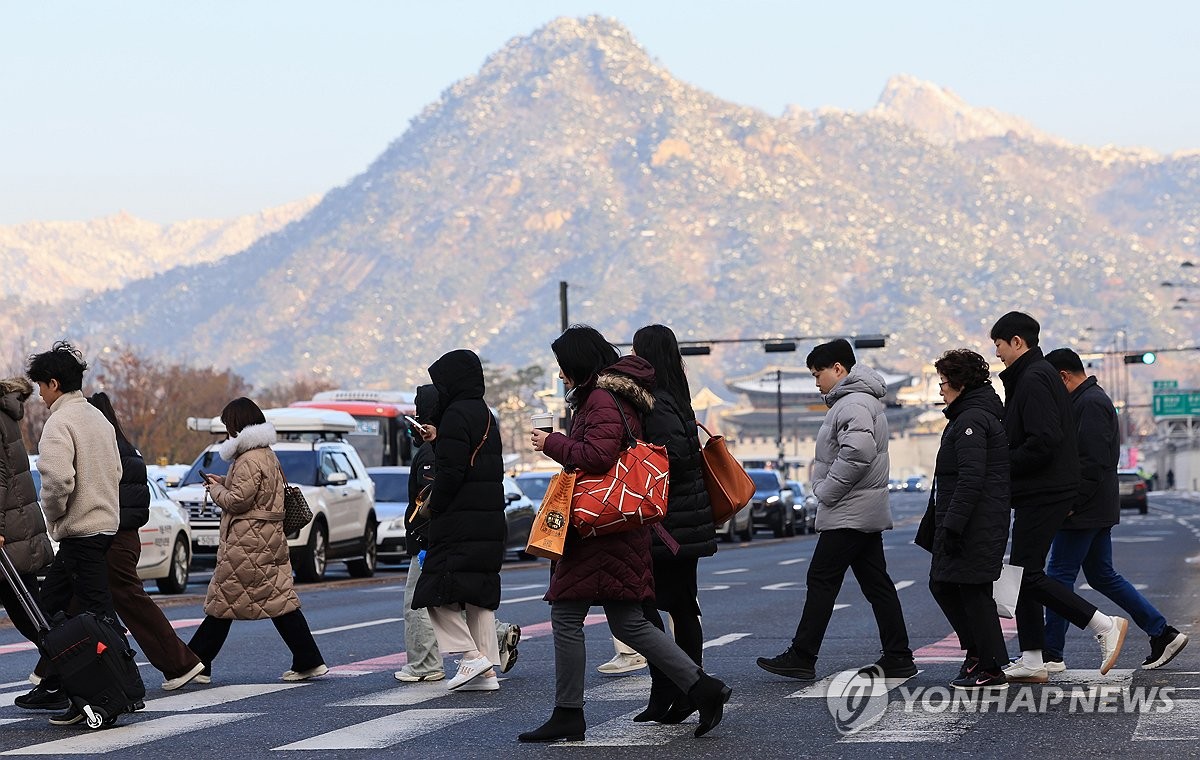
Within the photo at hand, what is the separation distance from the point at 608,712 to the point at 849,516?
208 centimetres

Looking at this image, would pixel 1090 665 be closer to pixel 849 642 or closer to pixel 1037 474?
pixel 1037 474

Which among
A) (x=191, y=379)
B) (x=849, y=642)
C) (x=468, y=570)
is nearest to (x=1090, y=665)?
(x=849, y=642)

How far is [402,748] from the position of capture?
8984 mm

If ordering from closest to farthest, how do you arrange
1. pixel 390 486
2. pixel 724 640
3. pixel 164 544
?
pixel 724 640 → pixel 164 544 → pixel 390 486

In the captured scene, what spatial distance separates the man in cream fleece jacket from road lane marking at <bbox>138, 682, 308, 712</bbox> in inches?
22.5

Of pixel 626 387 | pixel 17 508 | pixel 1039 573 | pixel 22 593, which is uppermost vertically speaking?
pixel 626 387

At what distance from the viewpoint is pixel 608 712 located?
10.2m

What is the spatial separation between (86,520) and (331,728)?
1788mm

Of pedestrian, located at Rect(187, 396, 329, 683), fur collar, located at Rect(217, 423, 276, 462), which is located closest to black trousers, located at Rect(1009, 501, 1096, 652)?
pedestrian, located at Rect(187, 396, 329, 683)

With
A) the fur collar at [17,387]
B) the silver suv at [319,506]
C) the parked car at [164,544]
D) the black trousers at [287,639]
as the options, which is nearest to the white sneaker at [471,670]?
the black trousers at [287,639]

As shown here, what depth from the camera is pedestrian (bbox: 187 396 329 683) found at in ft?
38.7

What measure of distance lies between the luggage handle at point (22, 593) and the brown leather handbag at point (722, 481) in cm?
331

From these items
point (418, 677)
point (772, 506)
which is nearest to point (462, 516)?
point (418, 677)

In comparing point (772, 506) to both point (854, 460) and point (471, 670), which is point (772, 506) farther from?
point (471, 670)
